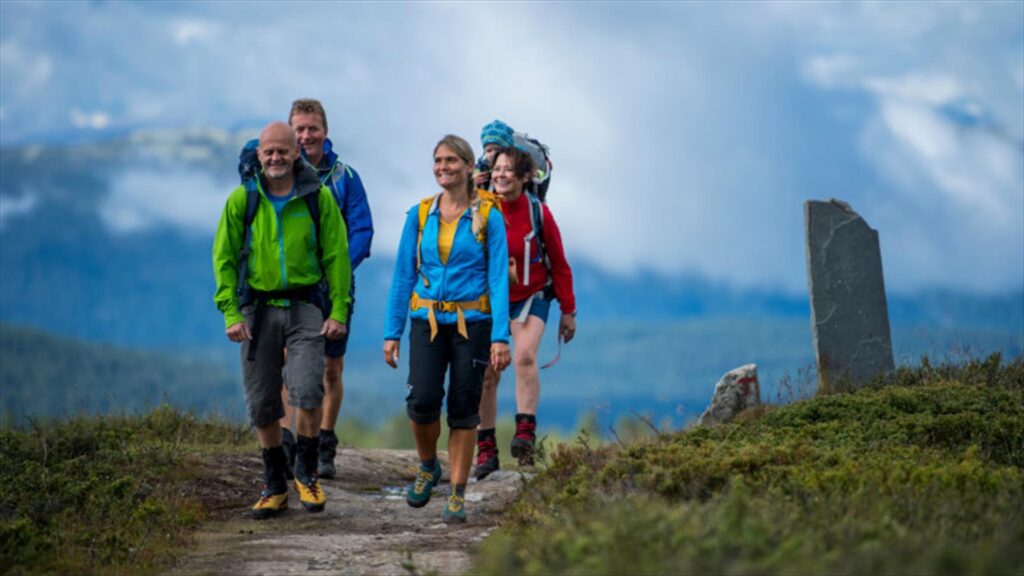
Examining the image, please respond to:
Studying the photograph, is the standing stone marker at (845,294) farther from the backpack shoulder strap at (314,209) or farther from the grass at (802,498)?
the backpack shoulder strap at (314,209)

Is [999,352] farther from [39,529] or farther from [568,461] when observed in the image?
[39,529]

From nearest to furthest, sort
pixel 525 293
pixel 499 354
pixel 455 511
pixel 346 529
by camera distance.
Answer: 1. pixel 499 354
2. pixel 346 529
3. pixel 455 511
4. pixel 525 293

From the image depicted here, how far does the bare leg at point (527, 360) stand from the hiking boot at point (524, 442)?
0.36 ft

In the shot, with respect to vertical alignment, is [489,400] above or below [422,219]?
below

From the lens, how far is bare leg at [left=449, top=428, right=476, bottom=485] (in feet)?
30.2

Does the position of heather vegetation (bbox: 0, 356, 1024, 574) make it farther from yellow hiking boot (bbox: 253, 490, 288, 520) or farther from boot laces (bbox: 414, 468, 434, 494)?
boot laces (bbox: 414, 468, 434, 494)

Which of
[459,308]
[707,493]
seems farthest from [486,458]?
[707,493]

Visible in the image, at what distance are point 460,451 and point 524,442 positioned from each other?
225cm

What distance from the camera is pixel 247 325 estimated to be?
918 centimetres

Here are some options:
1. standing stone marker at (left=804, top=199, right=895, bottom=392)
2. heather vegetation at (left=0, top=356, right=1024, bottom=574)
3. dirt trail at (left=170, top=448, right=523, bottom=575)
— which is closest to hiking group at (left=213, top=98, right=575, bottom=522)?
dirt trail at (left=170, top=448, right=523, bottom=575)

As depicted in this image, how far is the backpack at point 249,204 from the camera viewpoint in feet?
30.0

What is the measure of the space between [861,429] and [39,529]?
19.2 feet

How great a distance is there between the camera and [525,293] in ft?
36.9

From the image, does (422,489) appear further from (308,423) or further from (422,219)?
(422,219)
